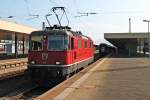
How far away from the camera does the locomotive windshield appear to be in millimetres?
17712

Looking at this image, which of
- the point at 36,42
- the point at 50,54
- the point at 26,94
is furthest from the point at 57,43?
the point at 26,94

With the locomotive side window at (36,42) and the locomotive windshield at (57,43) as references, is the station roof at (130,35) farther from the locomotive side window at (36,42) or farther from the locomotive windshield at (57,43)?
the locomotive windshield at (57,43)

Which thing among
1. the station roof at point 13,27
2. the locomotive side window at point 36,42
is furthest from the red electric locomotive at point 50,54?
the station roof at point 13,27

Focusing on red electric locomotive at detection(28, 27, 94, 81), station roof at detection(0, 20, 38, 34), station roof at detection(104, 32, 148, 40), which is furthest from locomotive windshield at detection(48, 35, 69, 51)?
station roof at detection(104, 32, 148, 40)

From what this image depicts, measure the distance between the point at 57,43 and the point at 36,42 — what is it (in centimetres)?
118

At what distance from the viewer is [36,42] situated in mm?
18219

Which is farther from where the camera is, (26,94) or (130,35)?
(130,35)

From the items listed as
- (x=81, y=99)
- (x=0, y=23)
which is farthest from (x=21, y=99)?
(x=0, y=23)

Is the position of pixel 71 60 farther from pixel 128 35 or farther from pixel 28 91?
pixel 128 35

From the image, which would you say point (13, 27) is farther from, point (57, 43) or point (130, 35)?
point (57, 43)

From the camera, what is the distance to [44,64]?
17547mm

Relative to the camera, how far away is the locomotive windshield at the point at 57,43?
17.7m

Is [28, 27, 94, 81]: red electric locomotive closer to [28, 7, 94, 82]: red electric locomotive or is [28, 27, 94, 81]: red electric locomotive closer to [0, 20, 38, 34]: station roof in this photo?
[28, 7, 94, 82]: red electric locomotive

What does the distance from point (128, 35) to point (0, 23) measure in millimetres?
28506
